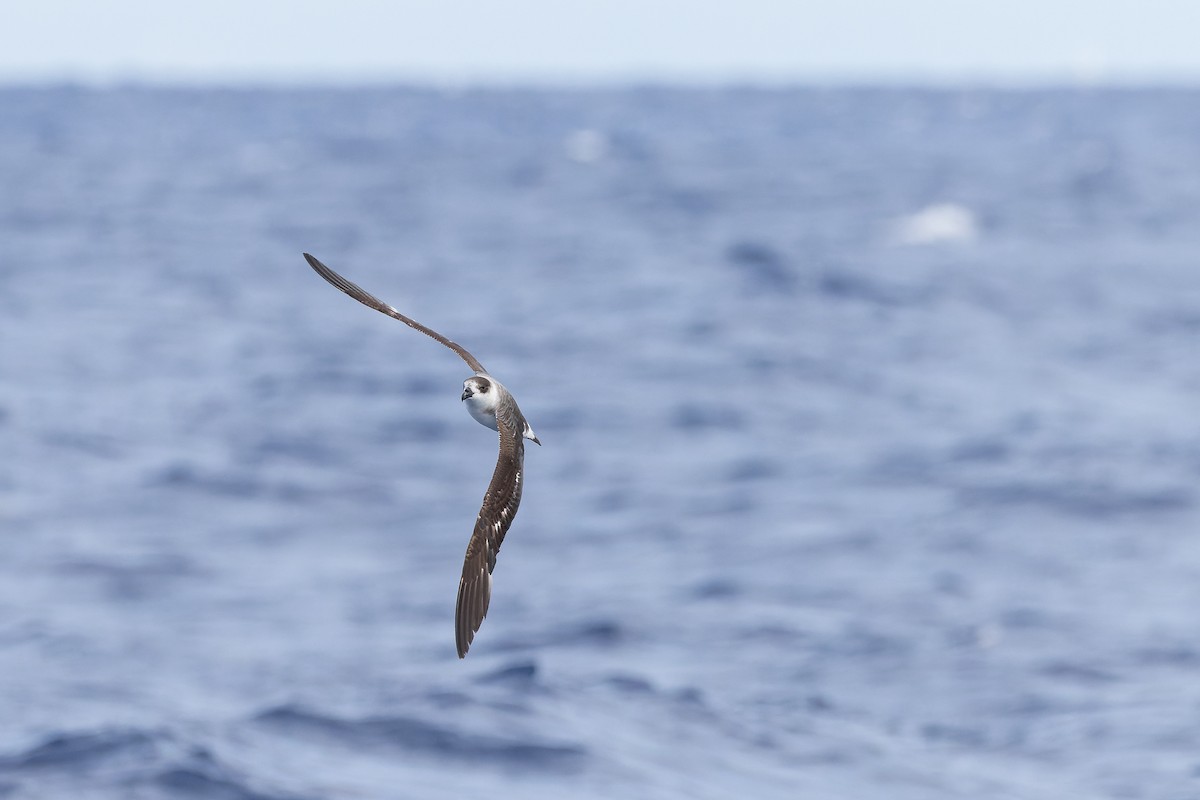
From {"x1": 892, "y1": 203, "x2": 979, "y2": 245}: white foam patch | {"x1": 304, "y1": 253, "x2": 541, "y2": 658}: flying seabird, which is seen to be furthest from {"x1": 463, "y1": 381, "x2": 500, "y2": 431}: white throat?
{"x1": 892, "y1": 203, "x2": 979, "y2": 245}: white foam patch

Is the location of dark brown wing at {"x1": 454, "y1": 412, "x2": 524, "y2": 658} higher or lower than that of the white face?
lower

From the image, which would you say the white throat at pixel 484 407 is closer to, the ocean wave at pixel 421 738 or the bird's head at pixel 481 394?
the bird's head at pixel 481 394

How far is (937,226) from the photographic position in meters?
65.6

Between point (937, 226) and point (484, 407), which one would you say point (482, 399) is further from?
point (937, 226)

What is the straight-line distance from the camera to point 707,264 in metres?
55.8

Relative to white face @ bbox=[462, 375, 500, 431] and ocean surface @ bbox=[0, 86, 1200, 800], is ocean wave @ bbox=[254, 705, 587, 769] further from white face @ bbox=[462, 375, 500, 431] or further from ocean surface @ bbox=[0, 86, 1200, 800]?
white face @ bbox=[462, 375, 500, 431]

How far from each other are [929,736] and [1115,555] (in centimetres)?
769

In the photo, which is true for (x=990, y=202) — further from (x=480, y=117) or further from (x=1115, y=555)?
(x=480, y=117)

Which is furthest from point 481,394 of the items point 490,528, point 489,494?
point 490,528

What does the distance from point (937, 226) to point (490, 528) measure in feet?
201

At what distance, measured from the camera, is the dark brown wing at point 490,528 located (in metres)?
5.54

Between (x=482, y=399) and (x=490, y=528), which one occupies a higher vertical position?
(x=482, y=399)

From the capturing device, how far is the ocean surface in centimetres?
1656

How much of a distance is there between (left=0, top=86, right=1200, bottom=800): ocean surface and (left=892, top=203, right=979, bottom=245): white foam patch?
56 cm
